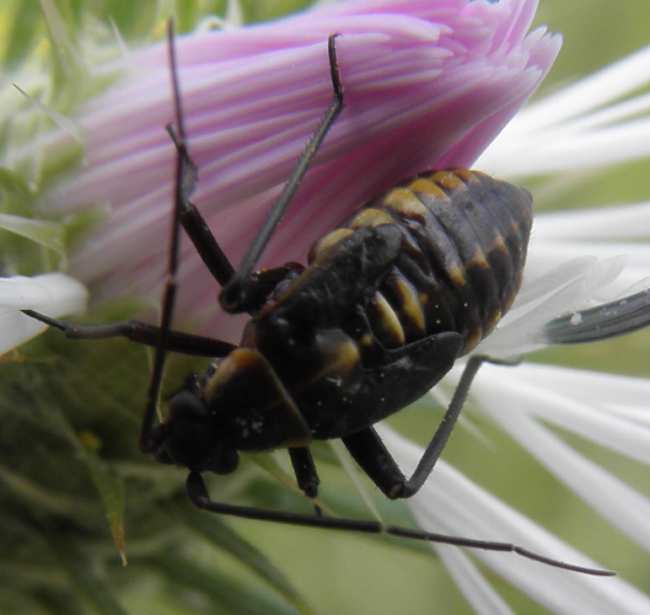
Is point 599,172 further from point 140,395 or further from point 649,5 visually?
point 140,395

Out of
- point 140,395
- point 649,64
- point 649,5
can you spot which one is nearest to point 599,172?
point 649,64

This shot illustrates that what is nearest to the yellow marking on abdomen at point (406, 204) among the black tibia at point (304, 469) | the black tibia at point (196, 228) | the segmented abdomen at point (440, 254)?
the segmented abdomen at point (440, 254)

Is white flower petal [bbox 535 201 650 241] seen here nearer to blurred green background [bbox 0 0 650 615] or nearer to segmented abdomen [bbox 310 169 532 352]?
blurred green background [bbox 0 0 650 615]

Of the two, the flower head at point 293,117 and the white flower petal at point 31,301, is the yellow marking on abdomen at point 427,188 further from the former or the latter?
the white flower petal at point 31,301

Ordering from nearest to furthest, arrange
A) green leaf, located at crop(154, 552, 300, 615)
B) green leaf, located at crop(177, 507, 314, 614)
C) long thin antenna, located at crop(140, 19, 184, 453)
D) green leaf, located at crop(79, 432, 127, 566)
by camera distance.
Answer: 1. long thin antenna, located at crop(140, 19, 184, 453)
2. green leaf, located at crop(79, 432, 127, 566)
3. green leaf, located at crop(177, 507, 314, 614)
4. green leaf, located at crop(154, 552, 300, 615)

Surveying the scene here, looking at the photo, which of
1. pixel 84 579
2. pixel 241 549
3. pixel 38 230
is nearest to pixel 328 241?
pixel 38 230

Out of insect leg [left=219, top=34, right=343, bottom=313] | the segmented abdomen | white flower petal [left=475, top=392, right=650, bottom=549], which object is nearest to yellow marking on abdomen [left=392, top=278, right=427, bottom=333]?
the segmented abdomen
